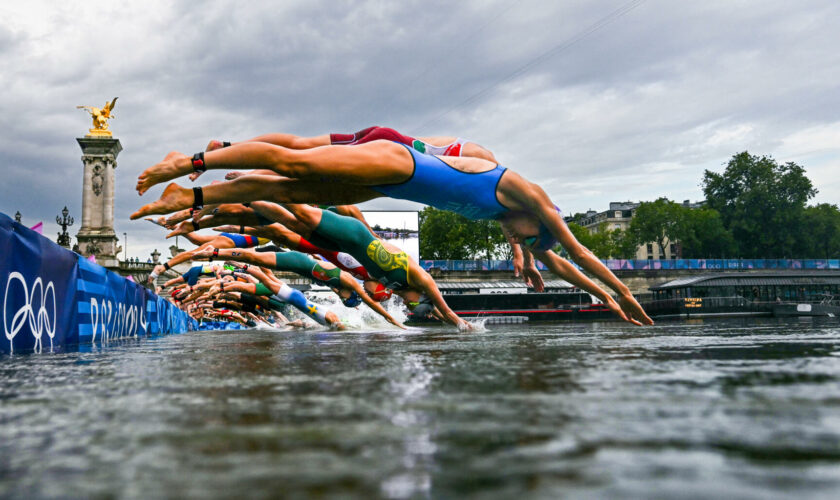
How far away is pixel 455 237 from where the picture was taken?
224ft

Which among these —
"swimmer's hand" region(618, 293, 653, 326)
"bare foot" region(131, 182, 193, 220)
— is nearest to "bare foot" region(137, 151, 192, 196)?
"bare foot" region(131, 182, 193, 220)

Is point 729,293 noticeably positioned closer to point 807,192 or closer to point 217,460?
point 807,192

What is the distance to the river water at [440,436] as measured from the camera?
30.5 inches

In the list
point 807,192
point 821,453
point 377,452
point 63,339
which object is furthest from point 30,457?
point 807,192

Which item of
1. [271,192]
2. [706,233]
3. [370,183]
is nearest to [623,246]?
[706,233]

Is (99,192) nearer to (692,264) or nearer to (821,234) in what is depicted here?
(692,264)

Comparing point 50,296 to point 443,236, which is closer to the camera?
point 50,296

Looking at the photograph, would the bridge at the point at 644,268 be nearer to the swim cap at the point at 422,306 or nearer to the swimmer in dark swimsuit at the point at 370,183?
the swim cap at the point at 422,306

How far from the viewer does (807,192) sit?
68562 millimetres

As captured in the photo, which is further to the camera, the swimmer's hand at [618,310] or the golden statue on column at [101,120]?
the golden statue on column at [101,120]

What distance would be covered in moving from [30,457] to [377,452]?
0.57 m

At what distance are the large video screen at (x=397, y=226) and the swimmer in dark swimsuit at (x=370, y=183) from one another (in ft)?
134

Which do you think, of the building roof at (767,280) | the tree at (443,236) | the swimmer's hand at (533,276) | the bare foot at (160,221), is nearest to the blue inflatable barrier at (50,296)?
the bare foot at (160,221)

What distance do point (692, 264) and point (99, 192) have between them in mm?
56950
